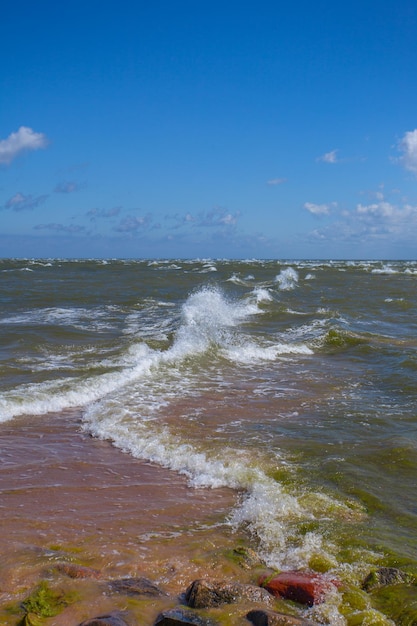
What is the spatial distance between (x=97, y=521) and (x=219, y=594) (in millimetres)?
1632

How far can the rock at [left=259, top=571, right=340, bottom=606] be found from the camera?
11.1ft

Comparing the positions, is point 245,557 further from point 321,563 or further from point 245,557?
point 321,563

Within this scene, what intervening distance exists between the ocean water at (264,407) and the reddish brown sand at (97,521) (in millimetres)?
318

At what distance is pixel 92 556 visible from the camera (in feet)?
12.8

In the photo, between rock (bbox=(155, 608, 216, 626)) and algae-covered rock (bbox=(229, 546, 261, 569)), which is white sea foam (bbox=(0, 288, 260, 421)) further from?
rock (bbox=(155, 608, 216, 626))

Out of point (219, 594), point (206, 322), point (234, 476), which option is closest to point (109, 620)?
point (219, 594)

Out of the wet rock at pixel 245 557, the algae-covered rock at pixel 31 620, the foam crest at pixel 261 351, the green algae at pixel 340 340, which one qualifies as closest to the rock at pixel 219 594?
the wet rock at pixel 245 557

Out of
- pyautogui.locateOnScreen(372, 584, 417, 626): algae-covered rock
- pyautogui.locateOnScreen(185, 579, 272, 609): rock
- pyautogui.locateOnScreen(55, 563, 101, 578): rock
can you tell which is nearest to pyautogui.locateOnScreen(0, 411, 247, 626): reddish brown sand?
pyautogui.locateOnScreen(55, 563, 101, 578): rock

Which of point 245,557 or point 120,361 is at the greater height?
point 120,361

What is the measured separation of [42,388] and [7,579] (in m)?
5.73

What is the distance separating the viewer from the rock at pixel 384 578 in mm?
3600

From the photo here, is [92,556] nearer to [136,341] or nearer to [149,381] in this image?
[149,381]

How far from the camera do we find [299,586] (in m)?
3.42

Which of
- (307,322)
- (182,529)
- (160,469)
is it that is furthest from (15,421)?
(307,322)
